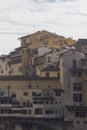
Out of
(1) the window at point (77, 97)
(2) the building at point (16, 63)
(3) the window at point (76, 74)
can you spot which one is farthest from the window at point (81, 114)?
(2) the building at point (16, 63)

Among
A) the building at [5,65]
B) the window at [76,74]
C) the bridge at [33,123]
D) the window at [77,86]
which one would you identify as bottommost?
the bridge at [33,123]

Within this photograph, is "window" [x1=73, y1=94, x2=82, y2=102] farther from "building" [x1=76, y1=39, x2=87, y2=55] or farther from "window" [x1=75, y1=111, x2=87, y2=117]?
"building" [x1=76, y1=39, x2=87, y2=55]

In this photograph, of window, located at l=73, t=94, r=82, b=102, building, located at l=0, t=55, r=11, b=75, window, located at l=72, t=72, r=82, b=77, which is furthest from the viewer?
building, located at l=0, t=55, r=11, b=75

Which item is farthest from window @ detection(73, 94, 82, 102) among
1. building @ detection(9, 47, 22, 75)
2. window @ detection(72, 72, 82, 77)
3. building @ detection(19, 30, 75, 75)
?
building @ detection(9, 47, 22, 75)

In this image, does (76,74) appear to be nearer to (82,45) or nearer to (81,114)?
(81,114)

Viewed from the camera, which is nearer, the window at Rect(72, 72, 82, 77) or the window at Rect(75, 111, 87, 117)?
the window at Rect(75, 111, 87, 117)

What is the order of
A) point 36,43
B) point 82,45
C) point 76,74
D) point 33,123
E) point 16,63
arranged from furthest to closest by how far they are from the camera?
1. point 36,43
2. point 16,63
3. point 82,45
4. point 76,74
5. point 33,123

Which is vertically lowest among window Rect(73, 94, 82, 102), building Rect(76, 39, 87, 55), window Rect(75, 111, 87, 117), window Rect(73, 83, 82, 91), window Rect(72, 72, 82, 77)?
window Rect(75, 111, 87, 117)

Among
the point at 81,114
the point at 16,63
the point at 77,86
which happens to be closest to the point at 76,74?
the point at 77,86

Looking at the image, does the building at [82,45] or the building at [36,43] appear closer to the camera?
the building at [82,45]

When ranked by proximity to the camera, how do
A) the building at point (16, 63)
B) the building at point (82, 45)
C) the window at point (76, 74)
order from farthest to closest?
the building at point (16, 63) → the building at point (82, 45) → the window at point (76, 74)

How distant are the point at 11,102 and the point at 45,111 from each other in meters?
4.36

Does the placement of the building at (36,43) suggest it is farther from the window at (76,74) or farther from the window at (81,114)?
the window at (81,114)

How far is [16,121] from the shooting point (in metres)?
61.3
